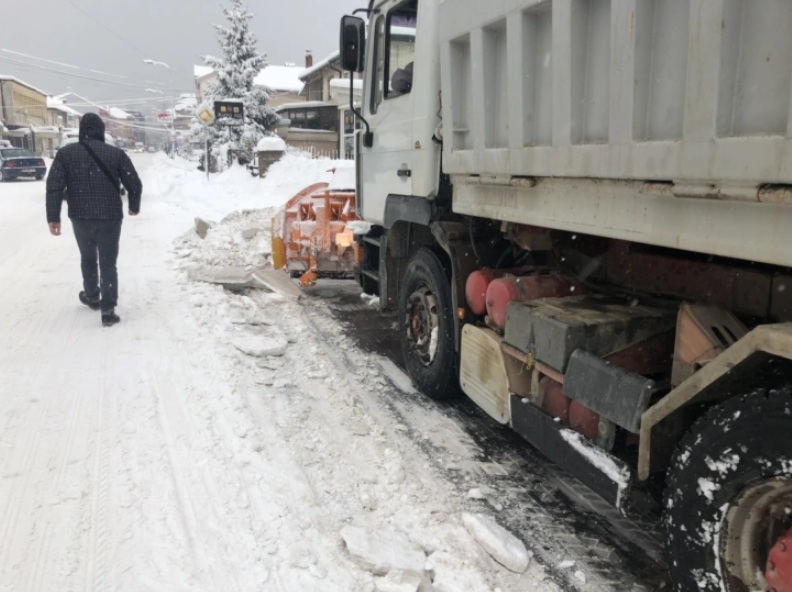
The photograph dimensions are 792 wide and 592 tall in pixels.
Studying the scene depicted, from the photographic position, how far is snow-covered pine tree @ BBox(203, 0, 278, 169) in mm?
30125

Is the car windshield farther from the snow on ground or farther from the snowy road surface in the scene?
the snowy road surface

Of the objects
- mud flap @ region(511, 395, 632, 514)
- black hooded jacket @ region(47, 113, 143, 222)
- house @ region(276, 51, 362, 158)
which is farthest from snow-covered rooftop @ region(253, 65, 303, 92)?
mud flap @ region(511, 395, 632, 514)

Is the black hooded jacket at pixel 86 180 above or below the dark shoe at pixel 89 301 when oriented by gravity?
above

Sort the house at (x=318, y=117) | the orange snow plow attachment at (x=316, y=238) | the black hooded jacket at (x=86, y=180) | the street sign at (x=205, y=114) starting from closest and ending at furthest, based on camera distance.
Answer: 1. the black hooded jacket at (x=86, y=180)
2. the orange snow plow attachment at (x=316, y=238)
3. the street sign at (x=205, y=114)
4. the house at (x=318, y=117)

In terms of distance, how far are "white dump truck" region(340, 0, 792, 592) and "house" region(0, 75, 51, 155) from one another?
66.8m

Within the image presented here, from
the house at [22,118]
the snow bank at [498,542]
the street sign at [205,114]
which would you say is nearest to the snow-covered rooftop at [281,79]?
the house at [22,118]

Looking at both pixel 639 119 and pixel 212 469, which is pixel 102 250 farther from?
pixel 639 119

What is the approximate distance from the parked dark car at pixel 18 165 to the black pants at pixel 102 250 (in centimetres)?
2998

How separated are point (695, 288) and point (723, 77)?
49.1 inches

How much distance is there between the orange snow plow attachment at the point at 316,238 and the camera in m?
7.61

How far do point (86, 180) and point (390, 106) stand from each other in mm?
3074

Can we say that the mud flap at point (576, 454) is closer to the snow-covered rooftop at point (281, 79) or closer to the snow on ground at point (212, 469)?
the snow on ground at point (212, 469)

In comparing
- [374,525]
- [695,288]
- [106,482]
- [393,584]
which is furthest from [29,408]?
[695,288]

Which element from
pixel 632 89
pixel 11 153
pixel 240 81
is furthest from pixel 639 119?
pixel 11 153
